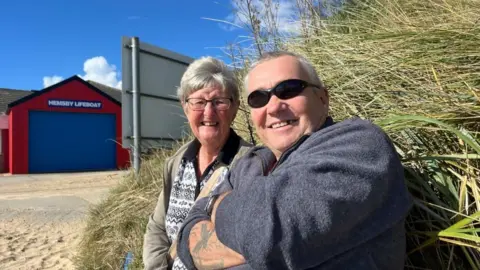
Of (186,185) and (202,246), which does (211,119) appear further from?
(202,246)

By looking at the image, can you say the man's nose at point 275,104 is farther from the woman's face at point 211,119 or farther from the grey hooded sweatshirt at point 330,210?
the woman's face at point 211,119

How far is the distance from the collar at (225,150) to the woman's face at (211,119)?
0.04 metres

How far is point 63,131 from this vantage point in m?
23.9

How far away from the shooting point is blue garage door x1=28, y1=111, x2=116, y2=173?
75.8 feet

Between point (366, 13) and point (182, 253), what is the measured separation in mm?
2599

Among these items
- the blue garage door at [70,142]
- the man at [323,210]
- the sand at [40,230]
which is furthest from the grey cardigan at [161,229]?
the blue garage door at [70,142]

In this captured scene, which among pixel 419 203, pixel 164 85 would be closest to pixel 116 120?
pixel 164 85

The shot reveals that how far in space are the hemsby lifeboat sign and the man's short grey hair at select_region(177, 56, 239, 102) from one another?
23.3 meters

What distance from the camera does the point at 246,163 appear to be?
1.73 meters

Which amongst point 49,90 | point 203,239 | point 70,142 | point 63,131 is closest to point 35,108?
point 49,90

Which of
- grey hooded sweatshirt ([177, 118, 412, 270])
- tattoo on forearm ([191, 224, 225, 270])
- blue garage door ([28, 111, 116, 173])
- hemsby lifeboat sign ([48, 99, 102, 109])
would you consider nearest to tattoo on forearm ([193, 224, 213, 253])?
tattoo on forearm ([191, 224, 225, 270])

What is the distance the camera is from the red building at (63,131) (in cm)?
2255

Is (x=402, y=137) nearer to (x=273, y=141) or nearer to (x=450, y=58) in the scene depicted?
(x=450, y=58)

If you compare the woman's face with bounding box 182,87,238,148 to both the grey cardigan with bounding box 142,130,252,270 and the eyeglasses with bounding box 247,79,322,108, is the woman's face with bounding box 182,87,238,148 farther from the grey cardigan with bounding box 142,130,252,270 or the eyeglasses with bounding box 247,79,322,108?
the eyeglasses with bounding box 247,79,322,108
